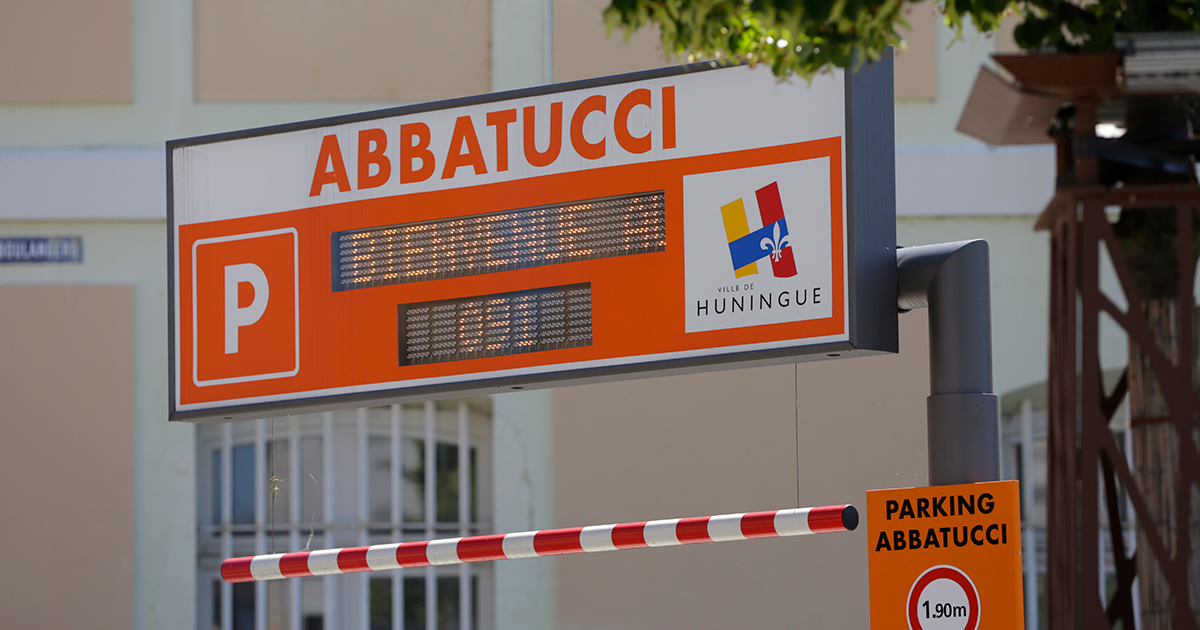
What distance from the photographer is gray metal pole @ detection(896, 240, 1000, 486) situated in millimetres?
4633

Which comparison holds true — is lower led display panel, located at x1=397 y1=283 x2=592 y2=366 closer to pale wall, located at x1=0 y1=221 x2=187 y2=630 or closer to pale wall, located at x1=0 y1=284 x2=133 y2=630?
pale wall, located at x1=0 y1=221 x2=187 y2=630

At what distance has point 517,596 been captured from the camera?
9.96 metres

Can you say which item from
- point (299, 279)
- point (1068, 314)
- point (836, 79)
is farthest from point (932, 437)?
point (299, 279)

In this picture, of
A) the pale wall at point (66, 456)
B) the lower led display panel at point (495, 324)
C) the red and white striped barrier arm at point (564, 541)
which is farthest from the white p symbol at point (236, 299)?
the pale wall at point (66, 456)

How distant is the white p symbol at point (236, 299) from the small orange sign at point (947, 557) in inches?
102

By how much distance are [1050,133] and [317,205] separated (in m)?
2.81

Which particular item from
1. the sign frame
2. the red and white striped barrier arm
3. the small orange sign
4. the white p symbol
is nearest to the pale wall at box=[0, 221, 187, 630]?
the red and white striped barrier arm

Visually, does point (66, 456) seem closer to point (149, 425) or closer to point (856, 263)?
point (149, 425)

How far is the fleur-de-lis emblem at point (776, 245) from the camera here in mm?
5023

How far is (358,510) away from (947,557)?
6.39 meters

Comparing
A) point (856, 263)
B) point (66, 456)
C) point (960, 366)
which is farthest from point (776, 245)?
point (66, 456)

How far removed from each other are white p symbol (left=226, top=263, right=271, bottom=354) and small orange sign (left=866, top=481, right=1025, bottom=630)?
2595mm

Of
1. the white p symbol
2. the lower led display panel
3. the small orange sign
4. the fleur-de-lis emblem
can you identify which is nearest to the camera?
the small orange sign

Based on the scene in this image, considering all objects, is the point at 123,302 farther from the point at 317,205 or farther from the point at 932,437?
the point at 932,437
